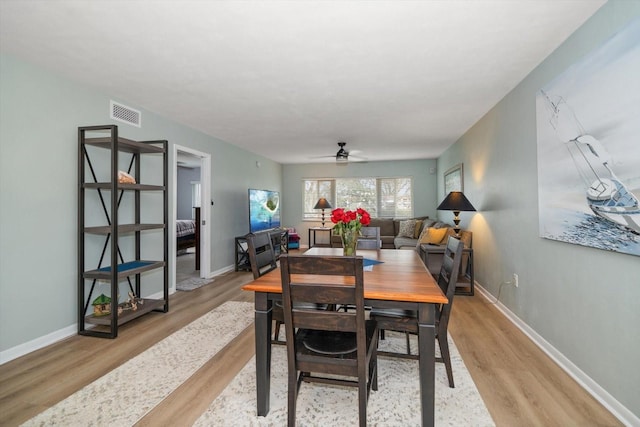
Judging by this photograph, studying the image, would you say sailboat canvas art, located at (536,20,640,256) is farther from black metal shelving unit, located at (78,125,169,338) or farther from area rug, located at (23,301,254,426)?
black metal shelving unit, located at (78,125,169,338)

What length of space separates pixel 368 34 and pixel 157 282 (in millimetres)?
3663

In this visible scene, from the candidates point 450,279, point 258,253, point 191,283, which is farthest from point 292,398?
point 191,283

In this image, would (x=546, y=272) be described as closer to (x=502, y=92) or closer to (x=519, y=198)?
(x=519, y=198)

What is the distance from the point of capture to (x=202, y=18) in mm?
1896

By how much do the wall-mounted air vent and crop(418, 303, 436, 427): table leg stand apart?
3.49 m

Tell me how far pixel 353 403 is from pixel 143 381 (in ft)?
4.59

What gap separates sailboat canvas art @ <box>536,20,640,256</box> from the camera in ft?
5.15

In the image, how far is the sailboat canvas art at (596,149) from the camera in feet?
5.15

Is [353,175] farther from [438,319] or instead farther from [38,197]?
[38,197]

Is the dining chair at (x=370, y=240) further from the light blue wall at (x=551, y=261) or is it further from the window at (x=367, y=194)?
the window at (x=367, y=194)

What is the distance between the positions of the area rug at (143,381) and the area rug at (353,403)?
41 centimetres

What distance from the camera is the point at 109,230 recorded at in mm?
2754

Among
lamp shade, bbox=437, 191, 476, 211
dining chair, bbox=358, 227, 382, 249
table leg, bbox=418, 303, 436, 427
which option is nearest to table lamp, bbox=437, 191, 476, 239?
lamp shade, bbox=437, 191, 476, 211

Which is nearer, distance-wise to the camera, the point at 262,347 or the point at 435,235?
the point at 262,347
